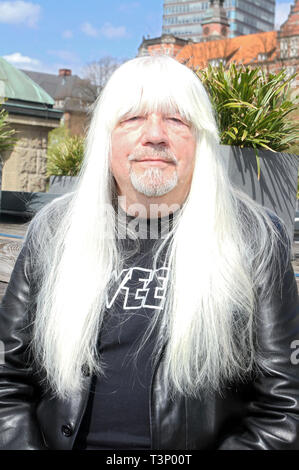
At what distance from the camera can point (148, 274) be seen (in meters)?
1.59

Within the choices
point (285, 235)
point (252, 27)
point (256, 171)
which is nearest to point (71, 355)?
point (285, 235)

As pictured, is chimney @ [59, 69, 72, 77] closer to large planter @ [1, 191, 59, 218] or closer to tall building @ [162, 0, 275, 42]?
tall building @ [162, 0, 275, 42]

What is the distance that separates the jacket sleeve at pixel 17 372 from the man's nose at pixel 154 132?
19.9 inches

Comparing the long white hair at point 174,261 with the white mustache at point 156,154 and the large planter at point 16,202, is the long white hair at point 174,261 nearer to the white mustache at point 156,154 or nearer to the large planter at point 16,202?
the white mustache at point 156,154

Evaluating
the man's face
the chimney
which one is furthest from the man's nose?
the chimney

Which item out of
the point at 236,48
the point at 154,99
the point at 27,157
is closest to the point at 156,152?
the point at 154,99

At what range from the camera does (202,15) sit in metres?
115

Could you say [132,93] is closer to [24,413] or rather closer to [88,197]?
[88,197]

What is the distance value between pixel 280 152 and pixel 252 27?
12776 cm

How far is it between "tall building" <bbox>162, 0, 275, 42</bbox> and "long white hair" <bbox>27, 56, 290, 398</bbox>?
116733 millimetres

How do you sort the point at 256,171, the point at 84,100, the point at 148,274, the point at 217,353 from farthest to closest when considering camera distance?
the point at 84,100, the point at 256,171, the point at 148,274, the point at 217,353

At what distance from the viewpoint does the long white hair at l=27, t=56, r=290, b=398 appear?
1.48m

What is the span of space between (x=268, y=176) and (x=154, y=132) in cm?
232
